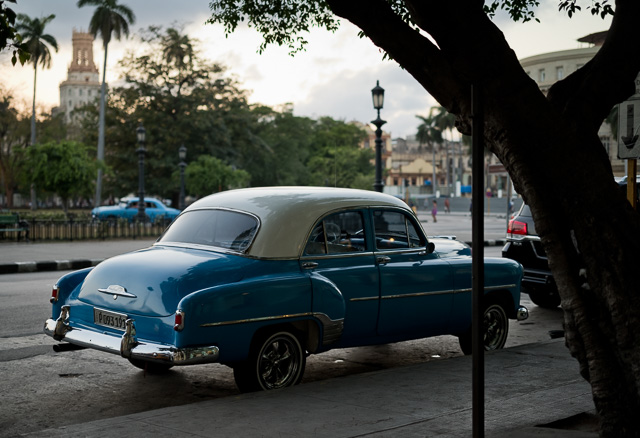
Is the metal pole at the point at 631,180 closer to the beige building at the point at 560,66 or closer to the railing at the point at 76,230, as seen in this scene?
the railing at the point at 76,230

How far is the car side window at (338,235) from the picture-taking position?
7.17m

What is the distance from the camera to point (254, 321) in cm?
635

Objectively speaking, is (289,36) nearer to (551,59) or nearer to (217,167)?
(217,167)

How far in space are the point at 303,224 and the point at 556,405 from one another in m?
2.50

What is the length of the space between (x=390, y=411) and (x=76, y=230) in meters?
24.8

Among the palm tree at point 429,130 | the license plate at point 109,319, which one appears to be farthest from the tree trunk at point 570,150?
the palm tree at point 429,130

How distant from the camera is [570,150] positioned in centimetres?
495

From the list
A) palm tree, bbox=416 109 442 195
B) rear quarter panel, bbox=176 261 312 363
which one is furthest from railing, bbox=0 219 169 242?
palm tree, bbox=416 109 442 195

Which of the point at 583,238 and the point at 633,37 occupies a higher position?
the point at 633,37

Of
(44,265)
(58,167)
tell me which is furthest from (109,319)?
(58,167)

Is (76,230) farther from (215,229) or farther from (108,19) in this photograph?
(108,19)

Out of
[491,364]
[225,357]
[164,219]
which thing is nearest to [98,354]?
[225,357]

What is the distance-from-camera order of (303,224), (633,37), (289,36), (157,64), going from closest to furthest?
(633,37) < (303,224) < (289,36) < (157,64)

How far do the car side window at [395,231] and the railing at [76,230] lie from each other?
855 inches
